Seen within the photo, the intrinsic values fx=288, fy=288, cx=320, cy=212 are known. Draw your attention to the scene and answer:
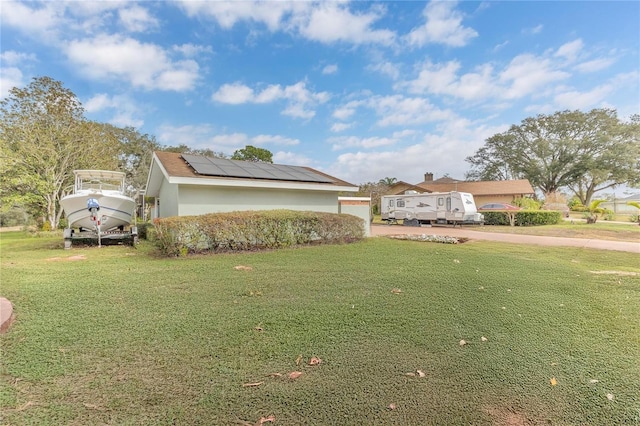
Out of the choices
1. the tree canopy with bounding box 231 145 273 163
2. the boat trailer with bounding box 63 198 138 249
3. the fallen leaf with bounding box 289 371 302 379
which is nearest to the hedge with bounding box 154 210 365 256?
the boat trailer with bounding box 63 198 138 249

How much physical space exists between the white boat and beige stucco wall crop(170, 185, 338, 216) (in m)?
2.20

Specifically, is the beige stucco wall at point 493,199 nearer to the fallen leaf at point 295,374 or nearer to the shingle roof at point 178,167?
the shingle roof at point 178,167

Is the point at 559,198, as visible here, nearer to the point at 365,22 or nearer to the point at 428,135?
the point at 428,135

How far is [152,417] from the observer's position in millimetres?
2043

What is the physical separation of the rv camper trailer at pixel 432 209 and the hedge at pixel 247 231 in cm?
1285

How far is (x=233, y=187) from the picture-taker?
10305mm

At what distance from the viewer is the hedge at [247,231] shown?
25.0ft

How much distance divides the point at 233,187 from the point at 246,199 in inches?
26.4

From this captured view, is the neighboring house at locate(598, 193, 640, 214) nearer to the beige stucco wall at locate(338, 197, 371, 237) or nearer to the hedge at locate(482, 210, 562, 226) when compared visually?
the hedge at locate(482, 210, 562, 226)

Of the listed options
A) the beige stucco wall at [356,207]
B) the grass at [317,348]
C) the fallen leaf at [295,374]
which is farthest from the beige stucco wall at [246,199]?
the fallen leaf at [295,374]

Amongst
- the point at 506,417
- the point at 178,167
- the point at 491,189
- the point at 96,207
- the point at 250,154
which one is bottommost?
the point at 506,417

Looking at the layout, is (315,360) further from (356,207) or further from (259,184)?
(356,207)

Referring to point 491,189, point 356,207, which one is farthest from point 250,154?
point 491,189

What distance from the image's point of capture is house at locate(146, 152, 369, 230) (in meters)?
9.59
